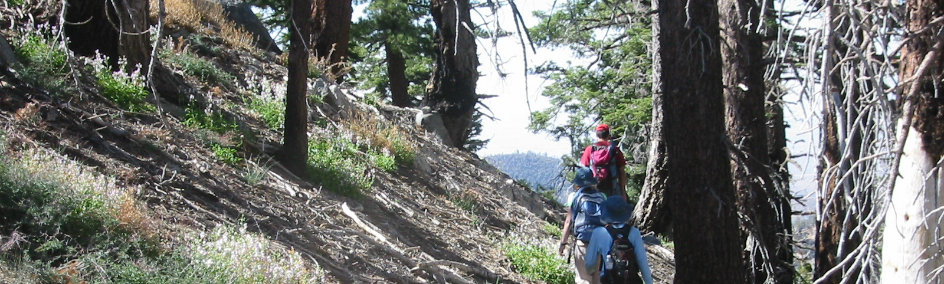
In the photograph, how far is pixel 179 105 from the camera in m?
7.85

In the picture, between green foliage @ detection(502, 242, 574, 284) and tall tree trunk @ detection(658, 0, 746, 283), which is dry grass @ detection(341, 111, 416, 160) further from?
tall tree trunk @ detection(658, 0, 746, 283)

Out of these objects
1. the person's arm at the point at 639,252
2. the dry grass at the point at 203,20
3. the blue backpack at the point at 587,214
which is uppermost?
the dry grass at the point at 203,20

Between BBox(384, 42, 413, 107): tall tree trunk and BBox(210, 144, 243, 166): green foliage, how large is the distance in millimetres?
9755

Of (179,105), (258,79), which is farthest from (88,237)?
(258,79)

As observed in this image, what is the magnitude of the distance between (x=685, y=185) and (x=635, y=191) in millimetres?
13293

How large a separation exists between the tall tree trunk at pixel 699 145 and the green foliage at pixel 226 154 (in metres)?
3.77

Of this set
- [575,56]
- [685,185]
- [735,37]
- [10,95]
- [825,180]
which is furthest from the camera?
[575,56]

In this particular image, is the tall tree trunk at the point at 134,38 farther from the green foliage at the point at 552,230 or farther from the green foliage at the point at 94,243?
the green foliage at the point at 552,230

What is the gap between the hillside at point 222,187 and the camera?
447 centimetres

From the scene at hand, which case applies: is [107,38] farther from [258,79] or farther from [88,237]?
[88,237]

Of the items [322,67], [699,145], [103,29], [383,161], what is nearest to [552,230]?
[383,161]

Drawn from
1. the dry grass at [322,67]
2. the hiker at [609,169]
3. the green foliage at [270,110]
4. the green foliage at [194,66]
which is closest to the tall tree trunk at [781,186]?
the hiker at [609,169]

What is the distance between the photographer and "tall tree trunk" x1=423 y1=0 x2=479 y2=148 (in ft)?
40.5

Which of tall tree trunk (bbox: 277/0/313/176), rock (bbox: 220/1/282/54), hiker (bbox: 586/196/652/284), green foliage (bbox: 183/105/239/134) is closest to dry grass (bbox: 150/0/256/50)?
rock (bbox: 220/1/282/54)
